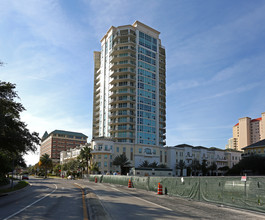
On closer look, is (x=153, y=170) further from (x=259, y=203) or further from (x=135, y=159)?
(x=259, y=203)

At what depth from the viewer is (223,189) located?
16.7m

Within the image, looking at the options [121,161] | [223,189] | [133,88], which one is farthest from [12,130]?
[133,88]

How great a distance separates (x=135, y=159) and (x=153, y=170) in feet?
37.5

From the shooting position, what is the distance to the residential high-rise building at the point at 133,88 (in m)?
95.8

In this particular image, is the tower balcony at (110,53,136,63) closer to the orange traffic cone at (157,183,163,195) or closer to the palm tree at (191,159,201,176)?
the palm tree at (191,159,201,176)

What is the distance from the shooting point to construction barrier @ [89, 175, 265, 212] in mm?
14125

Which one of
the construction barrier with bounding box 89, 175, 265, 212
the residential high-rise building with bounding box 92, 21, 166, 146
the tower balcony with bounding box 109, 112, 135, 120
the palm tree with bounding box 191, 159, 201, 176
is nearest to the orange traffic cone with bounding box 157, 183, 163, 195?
the construction barrier with bounding box 89, 175, 265, 212

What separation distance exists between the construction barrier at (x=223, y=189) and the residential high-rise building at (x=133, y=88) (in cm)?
7033

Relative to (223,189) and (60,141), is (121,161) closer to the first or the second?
(223,189)

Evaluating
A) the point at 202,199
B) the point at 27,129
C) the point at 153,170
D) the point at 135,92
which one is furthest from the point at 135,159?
the point at 202,199

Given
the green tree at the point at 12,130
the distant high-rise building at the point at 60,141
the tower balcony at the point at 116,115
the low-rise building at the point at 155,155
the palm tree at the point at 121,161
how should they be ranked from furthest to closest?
1. the distant high-rise building at the point at 60,141
2. the tower balcony at the point at 116,115
3. the low-rise building at the point at 155,155
4. the palm tree at the point at 121,161
5. the green tree at the point at 12,130

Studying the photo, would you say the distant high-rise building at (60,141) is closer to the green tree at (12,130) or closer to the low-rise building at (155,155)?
the low-rise building at (155,155)

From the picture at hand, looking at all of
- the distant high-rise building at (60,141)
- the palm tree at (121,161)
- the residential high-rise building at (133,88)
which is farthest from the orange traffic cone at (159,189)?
the distant high-rise building at (60,141)

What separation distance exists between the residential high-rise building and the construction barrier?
70.3m
